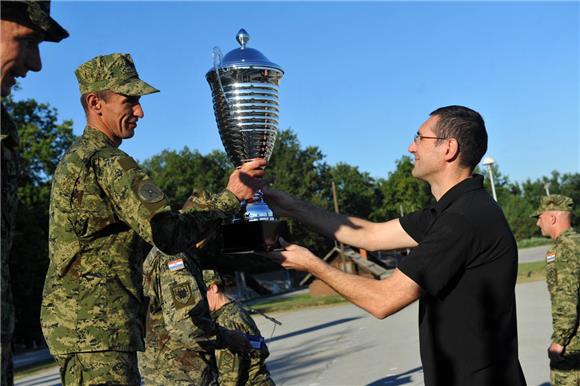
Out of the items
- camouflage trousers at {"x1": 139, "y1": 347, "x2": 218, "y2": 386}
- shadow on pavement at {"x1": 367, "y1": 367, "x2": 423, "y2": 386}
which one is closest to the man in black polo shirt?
camouflage trousers at {"x1": 139, "y1": 347, "x2": 218, "y2": 386}

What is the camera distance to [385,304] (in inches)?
126

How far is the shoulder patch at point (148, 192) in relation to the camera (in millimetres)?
2971

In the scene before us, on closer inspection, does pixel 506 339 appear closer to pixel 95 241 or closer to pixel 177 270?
pixel 95 241

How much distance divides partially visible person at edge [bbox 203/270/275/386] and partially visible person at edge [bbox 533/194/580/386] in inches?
108

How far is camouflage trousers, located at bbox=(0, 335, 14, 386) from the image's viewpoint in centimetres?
267

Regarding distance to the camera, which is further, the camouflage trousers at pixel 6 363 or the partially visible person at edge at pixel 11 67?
the camouflage trousers at pixel 6 363

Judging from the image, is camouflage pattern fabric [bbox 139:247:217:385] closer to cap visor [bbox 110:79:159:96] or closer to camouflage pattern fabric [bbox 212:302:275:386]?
camouflage pattern fabric [bbox 212:302:275:386]

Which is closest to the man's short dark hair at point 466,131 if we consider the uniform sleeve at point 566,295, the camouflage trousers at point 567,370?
the uniform sleeve at point 566,295

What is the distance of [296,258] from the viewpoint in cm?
342

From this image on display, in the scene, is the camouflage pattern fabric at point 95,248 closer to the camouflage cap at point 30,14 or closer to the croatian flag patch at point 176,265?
the camouflage cap at point 30,14

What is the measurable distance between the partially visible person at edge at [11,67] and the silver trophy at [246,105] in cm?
127

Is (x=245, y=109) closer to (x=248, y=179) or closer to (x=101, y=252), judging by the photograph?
(x=248, y=179)

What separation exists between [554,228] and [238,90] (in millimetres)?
4447

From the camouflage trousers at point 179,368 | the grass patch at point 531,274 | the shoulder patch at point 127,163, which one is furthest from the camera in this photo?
the grass patch at point 531,274
